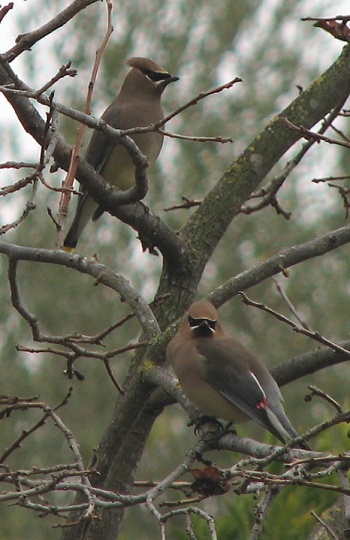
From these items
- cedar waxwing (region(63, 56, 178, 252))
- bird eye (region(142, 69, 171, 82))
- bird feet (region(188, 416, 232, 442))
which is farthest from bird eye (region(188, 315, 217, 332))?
bird eye (region(142, 69, 171, 82))

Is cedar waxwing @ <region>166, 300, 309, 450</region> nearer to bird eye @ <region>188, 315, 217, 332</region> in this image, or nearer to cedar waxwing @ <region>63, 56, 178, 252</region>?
bird eye @ <region>188, 315, 217, 332</region>

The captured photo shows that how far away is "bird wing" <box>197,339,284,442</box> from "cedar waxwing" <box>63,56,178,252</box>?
6.42 ft

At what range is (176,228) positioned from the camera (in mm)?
12938

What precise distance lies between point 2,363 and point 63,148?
31.2ft

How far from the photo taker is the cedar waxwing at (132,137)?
6.12m

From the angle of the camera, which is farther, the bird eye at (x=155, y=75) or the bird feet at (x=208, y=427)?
the bird eye at (x=155, y=75)

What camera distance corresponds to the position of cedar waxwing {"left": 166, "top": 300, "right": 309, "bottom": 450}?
3887 millimetres

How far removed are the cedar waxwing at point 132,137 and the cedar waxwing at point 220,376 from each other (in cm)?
195

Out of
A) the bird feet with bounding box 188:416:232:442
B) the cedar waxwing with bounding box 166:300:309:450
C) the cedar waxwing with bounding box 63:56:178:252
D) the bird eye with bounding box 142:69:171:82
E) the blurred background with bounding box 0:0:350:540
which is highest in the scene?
the blurred background with bounding box 0:0:350:540

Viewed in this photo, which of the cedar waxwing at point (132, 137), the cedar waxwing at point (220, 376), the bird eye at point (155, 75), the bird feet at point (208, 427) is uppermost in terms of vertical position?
the bird eye at point (155, 75)

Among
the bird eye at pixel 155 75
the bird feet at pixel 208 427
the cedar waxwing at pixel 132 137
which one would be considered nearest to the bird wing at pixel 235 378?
the bird feet at pixel 208 427

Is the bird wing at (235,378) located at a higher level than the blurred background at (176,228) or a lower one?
lower

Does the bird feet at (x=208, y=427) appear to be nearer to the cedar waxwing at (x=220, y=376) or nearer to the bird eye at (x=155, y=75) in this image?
the cedar waxwing at (x=220, y=376)

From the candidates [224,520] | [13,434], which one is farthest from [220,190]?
[13,434]
